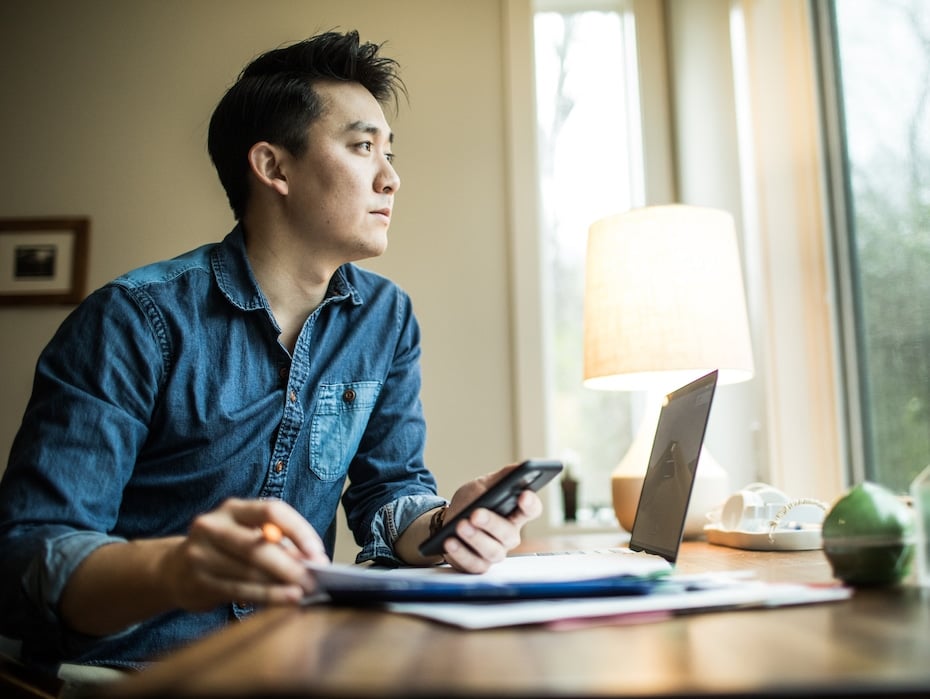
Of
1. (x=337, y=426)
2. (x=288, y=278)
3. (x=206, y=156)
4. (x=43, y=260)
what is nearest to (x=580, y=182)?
(x=206, y=156)

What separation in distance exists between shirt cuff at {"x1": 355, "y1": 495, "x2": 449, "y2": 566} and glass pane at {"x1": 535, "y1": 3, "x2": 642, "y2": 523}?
52.8 inches

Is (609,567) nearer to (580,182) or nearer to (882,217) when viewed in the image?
(882,217)

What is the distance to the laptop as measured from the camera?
0.62 m

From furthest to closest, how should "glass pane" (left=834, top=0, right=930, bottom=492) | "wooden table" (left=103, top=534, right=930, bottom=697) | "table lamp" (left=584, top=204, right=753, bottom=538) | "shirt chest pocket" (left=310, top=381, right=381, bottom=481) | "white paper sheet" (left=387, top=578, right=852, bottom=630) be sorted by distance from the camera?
Answer: "glass pane" (left=834, top=0, right=930, bottom=492), "table lamp" (left=584, top=204, right=753, bottom=538), "shirt chest pocket" (left=310, top=381, right=381, bottom=481), "white paper sheet" (left=387, top=578, right=852, bottom=630), "wooden table" (left=103, top=534, right=930, bottom=697)

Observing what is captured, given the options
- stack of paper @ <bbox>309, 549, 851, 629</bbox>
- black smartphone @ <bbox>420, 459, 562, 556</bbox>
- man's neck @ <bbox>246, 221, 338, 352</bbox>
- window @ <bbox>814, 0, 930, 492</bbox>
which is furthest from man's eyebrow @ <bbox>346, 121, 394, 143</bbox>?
window @ <bbox>814, 0, 930, 492</bbox>

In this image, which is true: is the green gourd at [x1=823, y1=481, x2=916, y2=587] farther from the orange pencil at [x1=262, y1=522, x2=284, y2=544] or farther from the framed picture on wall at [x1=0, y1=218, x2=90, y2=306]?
the framed picture on wall at [x1=0, y1=218, x2=90, y2=306]

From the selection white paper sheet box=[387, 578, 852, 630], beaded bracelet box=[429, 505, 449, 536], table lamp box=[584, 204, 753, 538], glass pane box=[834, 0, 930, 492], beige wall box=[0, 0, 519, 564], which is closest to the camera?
white paper sheet box=[387, 578, 852, 630]

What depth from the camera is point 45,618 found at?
0.76 meters

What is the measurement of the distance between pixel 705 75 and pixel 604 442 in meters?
1.14

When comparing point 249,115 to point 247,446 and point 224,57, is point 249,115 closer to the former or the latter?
point 247,446

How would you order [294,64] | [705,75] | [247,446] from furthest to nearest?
1. [705,75]
2. [294,64]
3. [247,446]

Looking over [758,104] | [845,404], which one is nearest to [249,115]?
[758,104]

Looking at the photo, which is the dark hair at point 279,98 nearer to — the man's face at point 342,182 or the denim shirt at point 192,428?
the man's face at point 342,182

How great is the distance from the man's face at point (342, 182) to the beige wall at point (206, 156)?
106 cm
